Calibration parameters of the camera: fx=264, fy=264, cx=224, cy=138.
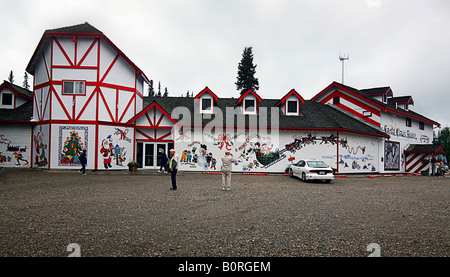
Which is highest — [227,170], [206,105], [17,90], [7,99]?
[17,90]

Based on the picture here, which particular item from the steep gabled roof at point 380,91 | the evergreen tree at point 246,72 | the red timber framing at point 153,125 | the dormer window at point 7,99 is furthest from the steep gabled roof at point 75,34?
the evergreen tree at point 246,72

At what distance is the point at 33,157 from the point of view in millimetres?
20562

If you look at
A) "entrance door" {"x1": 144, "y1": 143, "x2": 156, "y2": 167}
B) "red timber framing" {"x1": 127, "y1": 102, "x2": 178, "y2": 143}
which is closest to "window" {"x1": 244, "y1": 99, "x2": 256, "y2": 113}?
"red timber framing" {"x1": 127, "y1": 102, "x2": 178, "y2": 143}

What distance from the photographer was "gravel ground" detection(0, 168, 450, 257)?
4.51m

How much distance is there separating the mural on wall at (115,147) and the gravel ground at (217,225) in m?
9.47

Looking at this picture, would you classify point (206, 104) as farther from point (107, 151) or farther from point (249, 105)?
point (107, 151)

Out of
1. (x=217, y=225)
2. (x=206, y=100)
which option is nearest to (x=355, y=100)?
(x=206, y=100)

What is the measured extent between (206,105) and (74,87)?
32.8 feet

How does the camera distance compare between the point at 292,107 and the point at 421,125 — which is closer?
the point at 292,107

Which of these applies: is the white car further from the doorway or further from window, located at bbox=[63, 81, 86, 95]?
window, located at bbox=[63, 81, 86, 95]

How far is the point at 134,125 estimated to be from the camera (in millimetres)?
20656

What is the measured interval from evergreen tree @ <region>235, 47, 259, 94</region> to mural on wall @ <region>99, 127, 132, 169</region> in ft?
125
